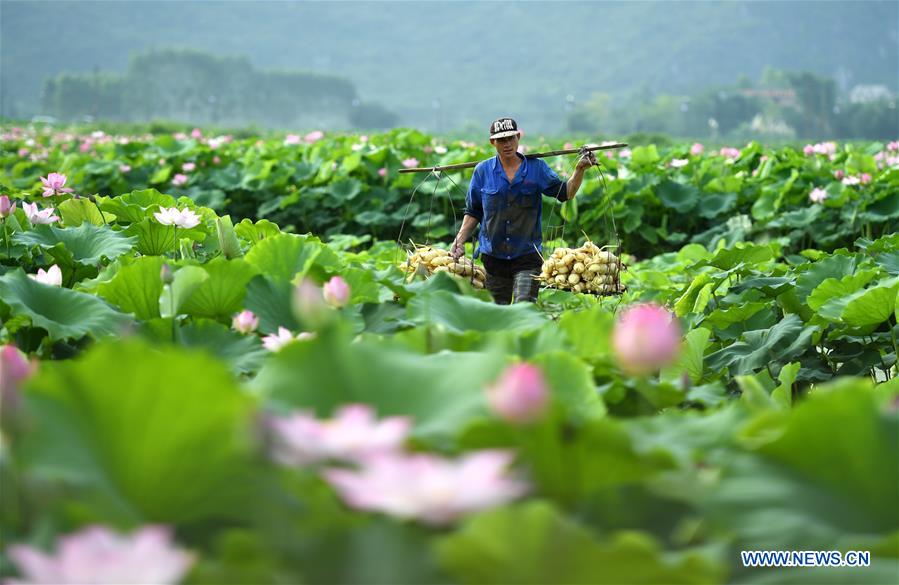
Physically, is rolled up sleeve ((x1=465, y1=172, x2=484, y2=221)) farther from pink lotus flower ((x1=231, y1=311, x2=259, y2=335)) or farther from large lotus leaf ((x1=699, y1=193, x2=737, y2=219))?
large lotus leaf ((x1=699, y1=193, x2=737, y2=219))

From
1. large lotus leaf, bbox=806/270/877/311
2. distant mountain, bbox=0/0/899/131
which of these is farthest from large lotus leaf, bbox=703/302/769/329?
distant mountain, bbox=0/0/899/131

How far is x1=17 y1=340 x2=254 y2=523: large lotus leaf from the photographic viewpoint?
833 millimetres

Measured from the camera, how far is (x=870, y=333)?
10.0 feet

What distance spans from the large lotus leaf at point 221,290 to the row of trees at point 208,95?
97341 mm

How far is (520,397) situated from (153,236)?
90.2 inches

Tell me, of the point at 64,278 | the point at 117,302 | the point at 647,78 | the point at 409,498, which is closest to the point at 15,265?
the point at 64,278

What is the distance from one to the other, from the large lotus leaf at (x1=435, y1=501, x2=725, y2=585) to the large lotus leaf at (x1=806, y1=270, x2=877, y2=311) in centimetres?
225

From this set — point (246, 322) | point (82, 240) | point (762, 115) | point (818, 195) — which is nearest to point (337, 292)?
point (246, 322)

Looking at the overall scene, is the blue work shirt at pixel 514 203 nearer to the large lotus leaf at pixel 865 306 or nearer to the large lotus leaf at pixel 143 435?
the large lotus leaf at pixel 865 306

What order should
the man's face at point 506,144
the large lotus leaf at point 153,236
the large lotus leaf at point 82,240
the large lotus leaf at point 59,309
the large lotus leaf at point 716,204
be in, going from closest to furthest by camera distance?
the large lotus leaf at point 59,309 → the large lotus leaf at point 82,240 → the large lotus leaf at point 153,236 → the man's face at point 506,144 → the large lotus leaf at point 716,204

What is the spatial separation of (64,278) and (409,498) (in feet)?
7.20

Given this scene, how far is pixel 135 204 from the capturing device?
3.20 m

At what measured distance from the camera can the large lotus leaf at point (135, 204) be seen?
317cm

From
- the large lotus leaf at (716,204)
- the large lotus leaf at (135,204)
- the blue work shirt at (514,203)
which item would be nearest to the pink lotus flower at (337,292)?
the large lotus leaf at (135,204)
